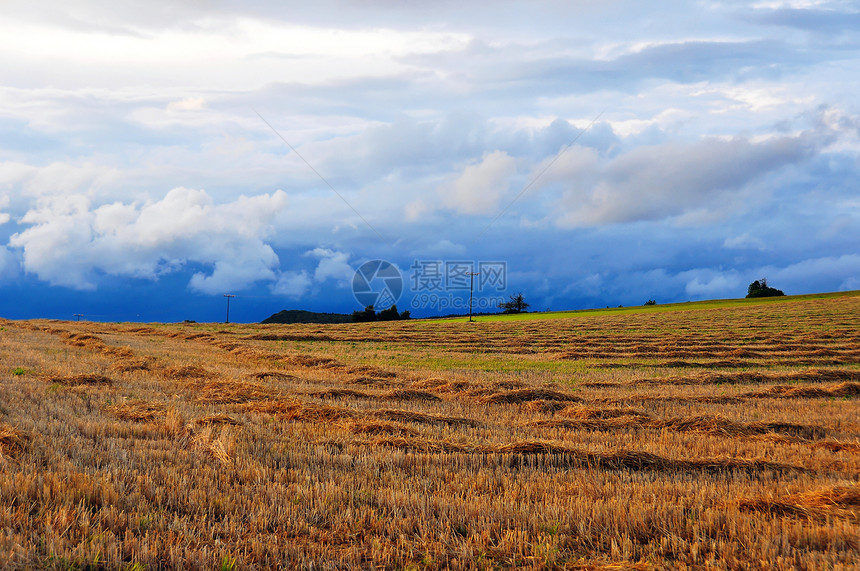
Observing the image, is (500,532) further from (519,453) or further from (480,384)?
(480,384)

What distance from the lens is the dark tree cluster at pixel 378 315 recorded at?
336ft

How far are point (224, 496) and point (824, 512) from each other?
21.4 feet

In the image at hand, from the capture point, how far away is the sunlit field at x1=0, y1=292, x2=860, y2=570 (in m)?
4.95

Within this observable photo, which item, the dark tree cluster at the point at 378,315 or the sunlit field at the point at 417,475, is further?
Result: the dark tree cluster at the point at 378,315

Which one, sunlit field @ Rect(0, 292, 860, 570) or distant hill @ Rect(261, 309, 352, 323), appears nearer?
sunlit field @ Rect(0, 292, 860, 570)

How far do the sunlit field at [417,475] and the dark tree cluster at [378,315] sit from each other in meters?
85.6

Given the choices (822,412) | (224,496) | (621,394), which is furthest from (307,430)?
(822,412)

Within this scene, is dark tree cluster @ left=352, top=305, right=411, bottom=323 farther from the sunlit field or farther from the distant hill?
the sunlit field

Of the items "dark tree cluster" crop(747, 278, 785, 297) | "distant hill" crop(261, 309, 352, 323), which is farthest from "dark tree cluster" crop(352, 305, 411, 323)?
"dark tree cluster" crop(747, 278, 785, 297)

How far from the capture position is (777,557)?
4.95 m

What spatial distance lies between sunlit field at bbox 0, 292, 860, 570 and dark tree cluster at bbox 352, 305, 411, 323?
3369 inches

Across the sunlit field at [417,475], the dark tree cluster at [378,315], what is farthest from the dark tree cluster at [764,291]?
the sunlit field at [417,475]

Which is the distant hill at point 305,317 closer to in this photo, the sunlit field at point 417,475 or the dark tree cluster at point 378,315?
the dark tree cluster at point 378,315

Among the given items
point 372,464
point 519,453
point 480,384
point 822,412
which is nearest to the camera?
point 372,464
